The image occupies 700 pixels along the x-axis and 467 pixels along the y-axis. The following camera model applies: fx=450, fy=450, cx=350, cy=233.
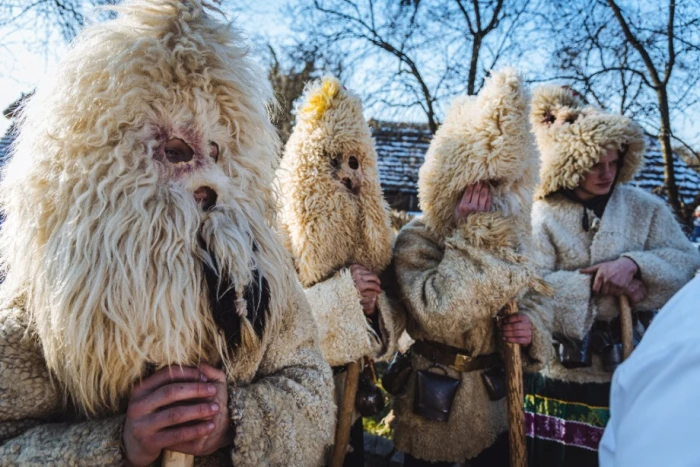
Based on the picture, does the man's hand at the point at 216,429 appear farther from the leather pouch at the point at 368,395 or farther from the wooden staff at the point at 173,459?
the leather pouch at the point at 368,395

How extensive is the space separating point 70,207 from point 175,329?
35cm

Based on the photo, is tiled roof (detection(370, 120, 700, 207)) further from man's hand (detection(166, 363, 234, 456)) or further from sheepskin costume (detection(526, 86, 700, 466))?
man's hand (detection(166, 363, 234, 456))

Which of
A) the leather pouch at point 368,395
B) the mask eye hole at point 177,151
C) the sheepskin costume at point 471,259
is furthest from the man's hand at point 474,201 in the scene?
Result: the mask eye hole at point 177,151

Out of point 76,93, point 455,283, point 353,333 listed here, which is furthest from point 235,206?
point 455,283

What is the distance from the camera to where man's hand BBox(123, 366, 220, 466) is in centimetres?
95

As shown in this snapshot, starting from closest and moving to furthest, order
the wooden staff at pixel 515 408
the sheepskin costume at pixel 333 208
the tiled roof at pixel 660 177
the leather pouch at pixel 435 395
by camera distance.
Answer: the sheepskin costume at pixel 333 208 → the wooden staff at pixel 515 408 → the leather pouch at pixel 435 395 → the tiled roof at pixel 660 177

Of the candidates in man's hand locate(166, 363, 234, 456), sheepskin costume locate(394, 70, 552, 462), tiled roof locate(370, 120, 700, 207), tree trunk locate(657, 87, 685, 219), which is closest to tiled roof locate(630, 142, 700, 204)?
tiled roof locate(370, 120, 700, 207)

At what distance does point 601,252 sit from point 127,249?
2663mm

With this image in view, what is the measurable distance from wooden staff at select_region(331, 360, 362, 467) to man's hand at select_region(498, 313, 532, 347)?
2.36 ft

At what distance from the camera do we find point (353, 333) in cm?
194

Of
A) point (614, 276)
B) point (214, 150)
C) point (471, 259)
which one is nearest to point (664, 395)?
point (214, 150)

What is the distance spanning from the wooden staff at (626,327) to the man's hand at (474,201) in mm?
1136

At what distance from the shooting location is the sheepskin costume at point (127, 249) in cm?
96

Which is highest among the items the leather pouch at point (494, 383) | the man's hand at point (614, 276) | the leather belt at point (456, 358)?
the man's hand at point (614, 276)
